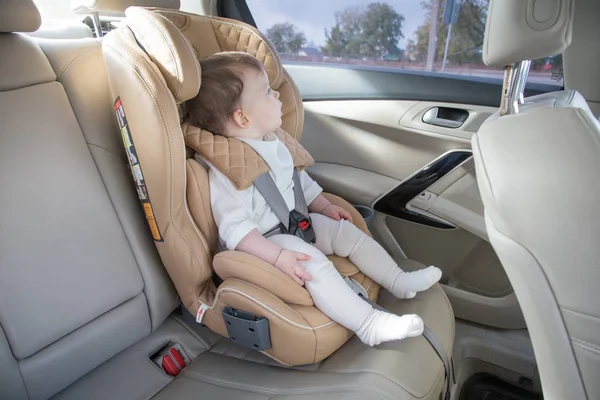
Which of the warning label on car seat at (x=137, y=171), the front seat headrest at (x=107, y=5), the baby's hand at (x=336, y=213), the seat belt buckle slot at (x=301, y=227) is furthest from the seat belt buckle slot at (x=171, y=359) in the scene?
the front seat headrest at (x=107, y=5)

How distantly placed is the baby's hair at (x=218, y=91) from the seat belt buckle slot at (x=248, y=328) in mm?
529

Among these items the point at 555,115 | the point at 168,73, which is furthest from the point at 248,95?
the point at 555,115

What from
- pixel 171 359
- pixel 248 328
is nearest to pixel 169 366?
pixel 171 359

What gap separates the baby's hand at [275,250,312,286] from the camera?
3.69 feet

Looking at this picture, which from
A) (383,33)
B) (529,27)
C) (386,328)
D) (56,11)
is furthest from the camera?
(383,33)

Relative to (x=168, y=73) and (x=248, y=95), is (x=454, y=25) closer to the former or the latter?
(x=248, y=95)

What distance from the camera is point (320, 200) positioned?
1.51 meters

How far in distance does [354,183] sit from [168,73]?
974 mm

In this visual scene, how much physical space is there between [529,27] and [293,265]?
76 cm

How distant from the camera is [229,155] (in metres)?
1.21

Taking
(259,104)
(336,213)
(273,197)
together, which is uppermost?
(259,104)

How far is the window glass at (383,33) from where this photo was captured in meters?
1.81

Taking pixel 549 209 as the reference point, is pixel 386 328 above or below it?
below

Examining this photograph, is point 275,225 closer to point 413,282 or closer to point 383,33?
point 413,282
